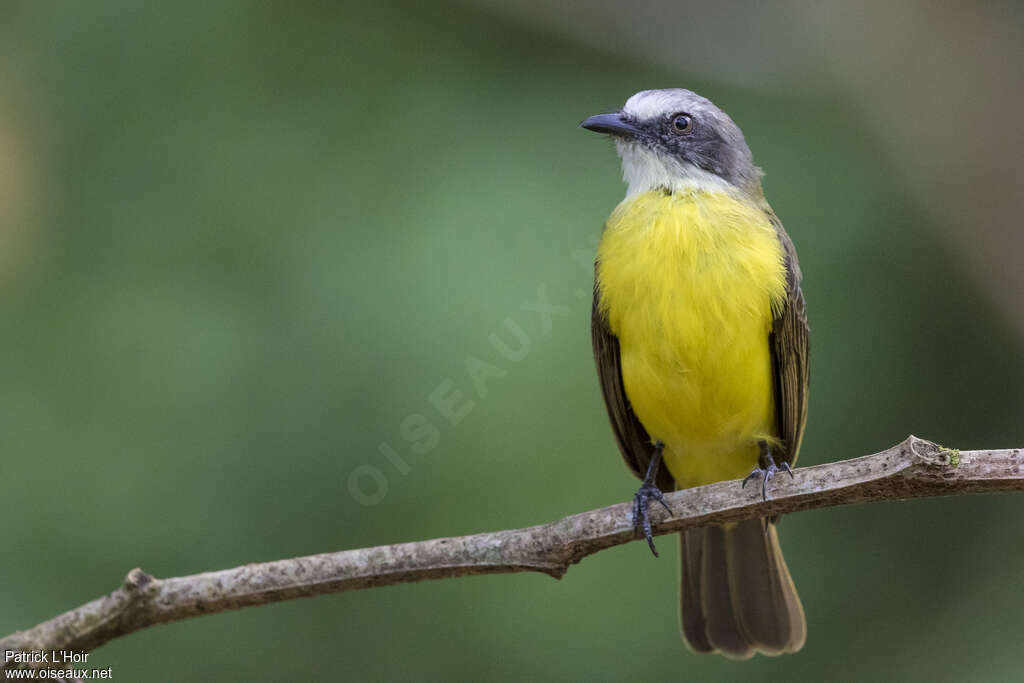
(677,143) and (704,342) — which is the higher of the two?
(677,143)

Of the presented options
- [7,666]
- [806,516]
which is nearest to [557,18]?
[806,516]

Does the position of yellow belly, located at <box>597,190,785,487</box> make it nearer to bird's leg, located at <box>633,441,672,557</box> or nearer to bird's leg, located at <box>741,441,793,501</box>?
bird's leg, located at <box>741,441,793,501</box>

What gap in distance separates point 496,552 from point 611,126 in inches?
70.2

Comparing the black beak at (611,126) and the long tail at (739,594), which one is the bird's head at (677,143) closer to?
the black beak at (611,126)

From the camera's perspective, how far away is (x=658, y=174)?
4.24 meters

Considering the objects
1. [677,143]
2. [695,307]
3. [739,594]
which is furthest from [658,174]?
[739,594]

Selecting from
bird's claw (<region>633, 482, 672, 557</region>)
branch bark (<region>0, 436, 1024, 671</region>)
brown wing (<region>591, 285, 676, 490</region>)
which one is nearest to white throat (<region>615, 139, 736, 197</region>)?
brown wing (<region>591, 285, 676, 490</region>)

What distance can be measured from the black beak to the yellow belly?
337 mm

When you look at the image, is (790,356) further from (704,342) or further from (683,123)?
(683,123)

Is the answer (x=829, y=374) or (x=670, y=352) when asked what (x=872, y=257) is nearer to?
(x=829, y=374)

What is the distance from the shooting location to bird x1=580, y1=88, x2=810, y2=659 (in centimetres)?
384

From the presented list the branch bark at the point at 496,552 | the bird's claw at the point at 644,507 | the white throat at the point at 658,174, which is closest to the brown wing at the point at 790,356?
the white throat at the point at 658,174

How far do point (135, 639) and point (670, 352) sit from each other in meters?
2.20

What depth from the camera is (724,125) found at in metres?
4.38
